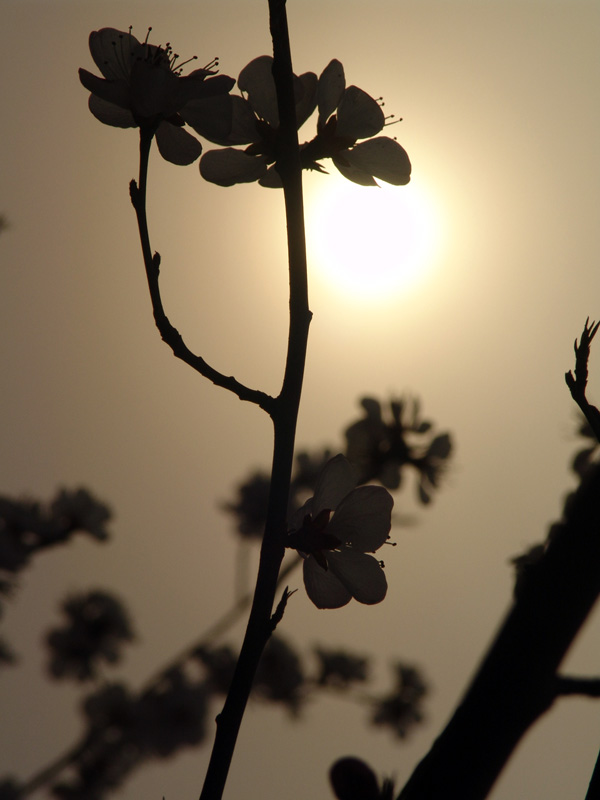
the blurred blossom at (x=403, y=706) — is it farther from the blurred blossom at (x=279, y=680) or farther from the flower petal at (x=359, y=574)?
the flower petal at (x=359, y=574)

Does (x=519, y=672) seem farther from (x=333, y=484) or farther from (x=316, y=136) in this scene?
(x=316, y=136)

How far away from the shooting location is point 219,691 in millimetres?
5801

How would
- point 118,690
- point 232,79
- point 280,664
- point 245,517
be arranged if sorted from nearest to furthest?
point 232,79, point 245,517, point 118,690, point 280,664

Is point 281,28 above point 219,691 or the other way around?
the other way around

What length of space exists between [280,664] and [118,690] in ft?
4.80

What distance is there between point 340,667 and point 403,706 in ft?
2.39

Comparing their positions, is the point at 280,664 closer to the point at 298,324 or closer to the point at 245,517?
the point at 245,517

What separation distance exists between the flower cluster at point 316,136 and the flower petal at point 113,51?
13 centimetres

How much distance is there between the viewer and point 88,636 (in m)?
5.19

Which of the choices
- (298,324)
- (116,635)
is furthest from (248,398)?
(116,635)

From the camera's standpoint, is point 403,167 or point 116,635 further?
point 116,635

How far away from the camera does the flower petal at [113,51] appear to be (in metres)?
0.71

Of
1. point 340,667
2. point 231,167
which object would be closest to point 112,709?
point 340,667

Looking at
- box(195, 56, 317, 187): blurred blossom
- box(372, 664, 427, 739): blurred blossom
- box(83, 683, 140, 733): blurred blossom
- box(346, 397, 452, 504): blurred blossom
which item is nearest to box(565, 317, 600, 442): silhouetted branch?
box(195, 56, 317, 187): blurred blossom
